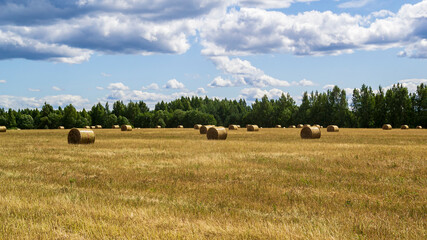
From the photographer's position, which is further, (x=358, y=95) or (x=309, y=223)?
(x=358, y=95)

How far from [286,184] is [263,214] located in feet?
15.0

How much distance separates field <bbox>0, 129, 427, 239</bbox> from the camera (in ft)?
27.3

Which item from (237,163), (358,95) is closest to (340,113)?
(358,95)

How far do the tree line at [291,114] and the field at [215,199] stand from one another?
108666mm

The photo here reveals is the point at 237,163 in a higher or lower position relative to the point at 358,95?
lower

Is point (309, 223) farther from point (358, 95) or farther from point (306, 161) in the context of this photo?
point (358, 95)

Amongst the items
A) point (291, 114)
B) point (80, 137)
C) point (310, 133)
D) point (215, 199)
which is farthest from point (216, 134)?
point (291, 114)

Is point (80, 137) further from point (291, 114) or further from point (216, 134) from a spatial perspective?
point (291, 114)

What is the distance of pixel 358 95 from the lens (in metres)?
138

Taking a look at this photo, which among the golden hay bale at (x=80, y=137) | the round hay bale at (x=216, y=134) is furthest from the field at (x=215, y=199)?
the round hay bale at (x=216, y=134)

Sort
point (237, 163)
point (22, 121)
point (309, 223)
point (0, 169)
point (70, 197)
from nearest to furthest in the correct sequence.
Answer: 1. point (309, 223)
2. point (70, 197)
3. point (0, 169)
4. point (237, 163)
5. point (22, 121)

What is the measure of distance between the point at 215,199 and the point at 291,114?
152563mm

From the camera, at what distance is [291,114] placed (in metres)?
161

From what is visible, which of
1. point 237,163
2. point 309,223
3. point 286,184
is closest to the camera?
point 309,223
